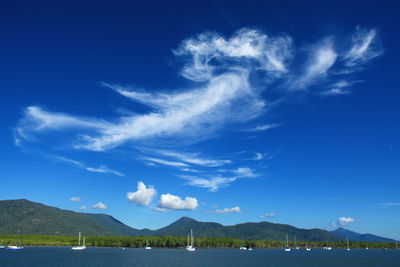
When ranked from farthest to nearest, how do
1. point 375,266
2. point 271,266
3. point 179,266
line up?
point 375,266, point 271,266, point 179,266

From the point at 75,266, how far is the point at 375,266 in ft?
301

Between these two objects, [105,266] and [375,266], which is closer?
[105,266]

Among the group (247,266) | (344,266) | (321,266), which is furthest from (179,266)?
(344,266)

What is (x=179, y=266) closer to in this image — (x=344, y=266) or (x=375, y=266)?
(x=344, y=266)

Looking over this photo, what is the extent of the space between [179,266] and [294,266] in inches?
1421

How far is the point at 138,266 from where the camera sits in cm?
8588

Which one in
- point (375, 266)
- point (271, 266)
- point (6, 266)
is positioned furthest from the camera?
point (375, 266)

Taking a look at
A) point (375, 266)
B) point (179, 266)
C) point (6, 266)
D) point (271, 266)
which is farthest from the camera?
point (375, 266)

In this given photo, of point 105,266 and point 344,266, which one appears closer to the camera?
point 105,266

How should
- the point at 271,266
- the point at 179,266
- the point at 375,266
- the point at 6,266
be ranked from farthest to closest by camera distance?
the point at 375,266, the point at 271,266, the point at 179,266, the point at 6,266

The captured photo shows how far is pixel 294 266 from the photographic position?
97.4 m

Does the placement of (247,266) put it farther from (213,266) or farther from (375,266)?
(375,266)

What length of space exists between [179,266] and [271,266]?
28319mm

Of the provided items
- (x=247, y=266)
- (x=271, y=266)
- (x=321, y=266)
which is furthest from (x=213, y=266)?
(x=321, y=266)
